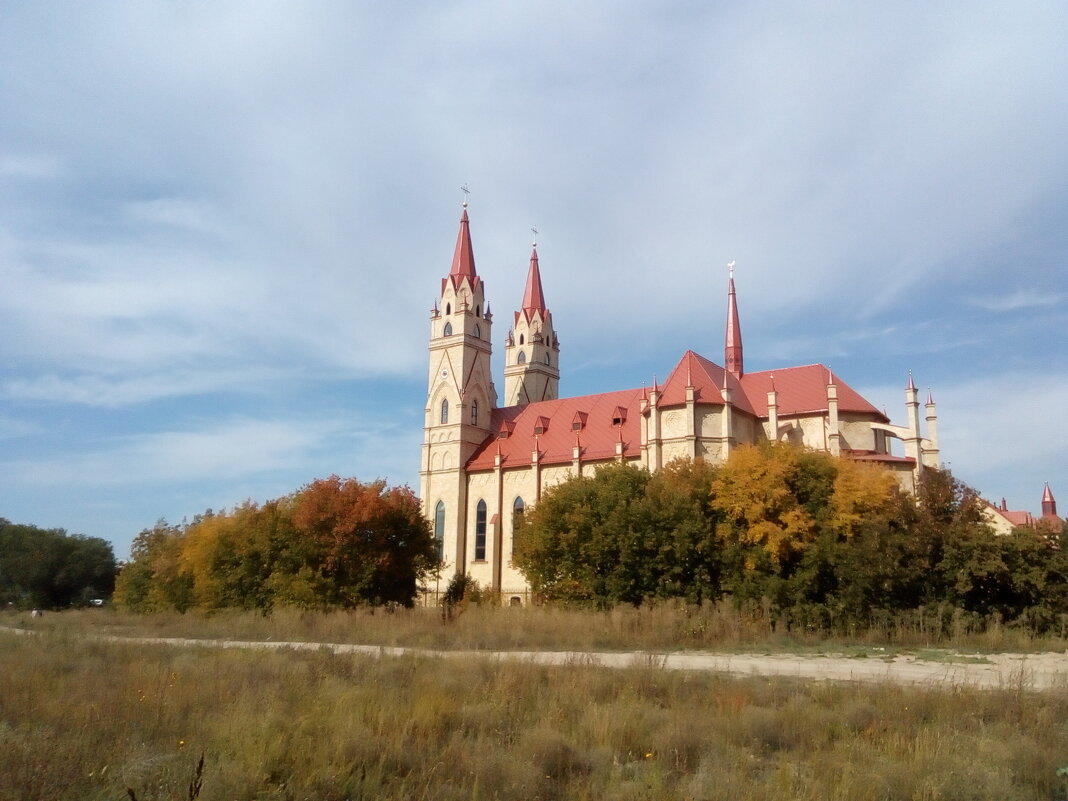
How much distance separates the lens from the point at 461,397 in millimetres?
54281

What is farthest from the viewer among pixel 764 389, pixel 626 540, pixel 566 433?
pixel 566 433

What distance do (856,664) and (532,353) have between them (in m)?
49.1

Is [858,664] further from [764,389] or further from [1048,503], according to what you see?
[1048,503]

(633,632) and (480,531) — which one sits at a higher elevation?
(480,531)

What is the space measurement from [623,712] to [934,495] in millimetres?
19235

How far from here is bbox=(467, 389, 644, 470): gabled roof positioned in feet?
161

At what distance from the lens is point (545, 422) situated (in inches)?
2108

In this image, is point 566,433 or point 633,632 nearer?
point 633,632

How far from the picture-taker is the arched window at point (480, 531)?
50938 millimetres

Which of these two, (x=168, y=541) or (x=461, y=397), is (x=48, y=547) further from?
(x=461, y=397)

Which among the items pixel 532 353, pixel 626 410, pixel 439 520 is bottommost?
pixel 439 520

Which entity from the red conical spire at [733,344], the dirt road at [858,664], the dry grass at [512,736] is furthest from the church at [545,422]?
the dry grass at [512,736]

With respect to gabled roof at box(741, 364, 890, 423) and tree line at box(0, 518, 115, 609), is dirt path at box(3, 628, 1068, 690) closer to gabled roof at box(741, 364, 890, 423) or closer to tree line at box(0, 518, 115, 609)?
gabled roof at box(741, 364, 890, 423)

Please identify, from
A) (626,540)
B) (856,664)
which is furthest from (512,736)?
(626,540)
